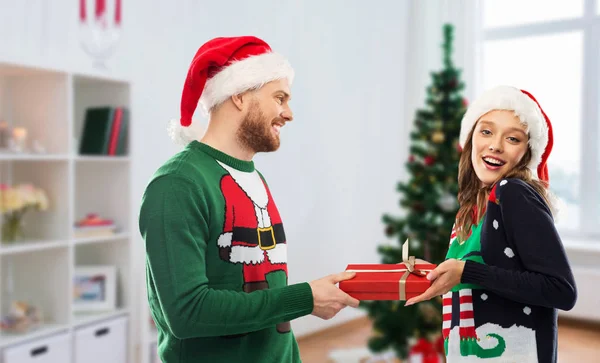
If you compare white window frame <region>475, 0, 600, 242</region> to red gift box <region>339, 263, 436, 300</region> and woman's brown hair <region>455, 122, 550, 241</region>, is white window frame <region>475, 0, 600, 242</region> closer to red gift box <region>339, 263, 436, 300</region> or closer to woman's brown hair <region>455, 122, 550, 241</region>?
woman's brown hair <region>455, 122, 550, 241</region>

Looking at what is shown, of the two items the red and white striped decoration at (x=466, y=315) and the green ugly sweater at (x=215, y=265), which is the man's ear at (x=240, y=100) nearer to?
the green ugly sweater at (x=215, y=265)

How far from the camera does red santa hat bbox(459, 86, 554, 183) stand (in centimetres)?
132

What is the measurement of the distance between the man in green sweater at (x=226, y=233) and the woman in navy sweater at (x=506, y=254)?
28 cm

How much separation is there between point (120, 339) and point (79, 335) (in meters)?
0.27

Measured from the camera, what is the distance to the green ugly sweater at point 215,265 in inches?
43.1

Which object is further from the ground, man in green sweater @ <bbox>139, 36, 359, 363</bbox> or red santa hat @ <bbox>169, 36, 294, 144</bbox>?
red santa hat @ <bbox>169, 36, 294, 144</bbox>

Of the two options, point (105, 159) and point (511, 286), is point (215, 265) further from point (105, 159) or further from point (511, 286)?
point (105, 159)

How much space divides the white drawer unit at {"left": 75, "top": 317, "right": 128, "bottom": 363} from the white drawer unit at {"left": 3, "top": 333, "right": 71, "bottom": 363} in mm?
66

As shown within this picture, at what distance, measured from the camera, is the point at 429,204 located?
11.4 feet

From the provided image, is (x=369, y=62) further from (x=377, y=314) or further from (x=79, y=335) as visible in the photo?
(x=79, y=335)

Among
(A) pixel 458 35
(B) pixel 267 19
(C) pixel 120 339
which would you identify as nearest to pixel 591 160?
(A) pixel 458 35

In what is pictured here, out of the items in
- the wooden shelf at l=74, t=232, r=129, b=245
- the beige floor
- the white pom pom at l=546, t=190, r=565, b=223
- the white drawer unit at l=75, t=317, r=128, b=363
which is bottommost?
the beige floor

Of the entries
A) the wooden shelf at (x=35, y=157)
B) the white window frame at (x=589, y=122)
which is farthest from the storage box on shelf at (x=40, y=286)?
the white window frame at (x=589, y=122)

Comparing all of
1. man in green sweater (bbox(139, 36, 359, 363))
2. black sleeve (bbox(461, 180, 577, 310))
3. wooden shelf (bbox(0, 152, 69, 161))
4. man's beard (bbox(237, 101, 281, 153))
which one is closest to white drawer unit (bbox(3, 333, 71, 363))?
wooden shelf (bbox(0, 152, 69, 161))
